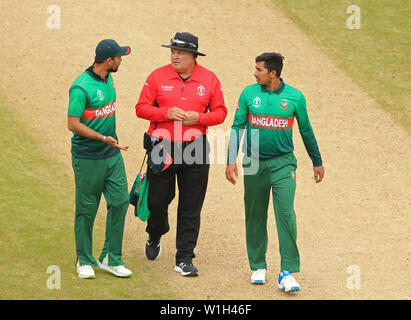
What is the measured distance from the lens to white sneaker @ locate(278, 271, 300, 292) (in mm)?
9641

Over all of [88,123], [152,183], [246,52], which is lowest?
[152,183]

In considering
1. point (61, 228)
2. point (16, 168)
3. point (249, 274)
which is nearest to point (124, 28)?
point (16, 168)

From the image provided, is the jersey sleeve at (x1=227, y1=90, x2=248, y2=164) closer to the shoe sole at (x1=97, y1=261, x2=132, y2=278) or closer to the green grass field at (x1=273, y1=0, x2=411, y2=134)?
the shoe sole at (x1=97, y1=261, x2=132, y2=278)

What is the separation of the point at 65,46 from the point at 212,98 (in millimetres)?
7384

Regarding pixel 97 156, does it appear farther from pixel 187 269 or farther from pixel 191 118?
pixel 187 269

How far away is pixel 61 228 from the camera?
36.8ft

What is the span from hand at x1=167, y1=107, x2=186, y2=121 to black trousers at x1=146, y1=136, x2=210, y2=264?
0.36 m

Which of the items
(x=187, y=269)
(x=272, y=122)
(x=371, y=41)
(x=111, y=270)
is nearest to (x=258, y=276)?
(x=187, y=269)

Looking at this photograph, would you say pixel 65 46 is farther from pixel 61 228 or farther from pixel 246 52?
pixel 61 228

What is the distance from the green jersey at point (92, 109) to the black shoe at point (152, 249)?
1.41 metres

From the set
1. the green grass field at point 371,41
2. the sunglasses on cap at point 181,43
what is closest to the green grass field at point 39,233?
the sunglasses on cap at point 181,43

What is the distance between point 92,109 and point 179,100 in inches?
41.6

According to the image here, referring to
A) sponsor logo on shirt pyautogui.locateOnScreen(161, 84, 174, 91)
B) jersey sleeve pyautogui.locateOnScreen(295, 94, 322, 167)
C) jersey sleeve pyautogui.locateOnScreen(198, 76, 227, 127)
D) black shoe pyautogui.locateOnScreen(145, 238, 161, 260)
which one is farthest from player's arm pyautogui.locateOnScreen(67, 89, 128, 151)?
jersey sleeve pyautogui.locateOnScreen(295, 94, 322, 167)

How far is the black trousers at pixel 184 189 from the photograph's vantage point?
10.1 meters
